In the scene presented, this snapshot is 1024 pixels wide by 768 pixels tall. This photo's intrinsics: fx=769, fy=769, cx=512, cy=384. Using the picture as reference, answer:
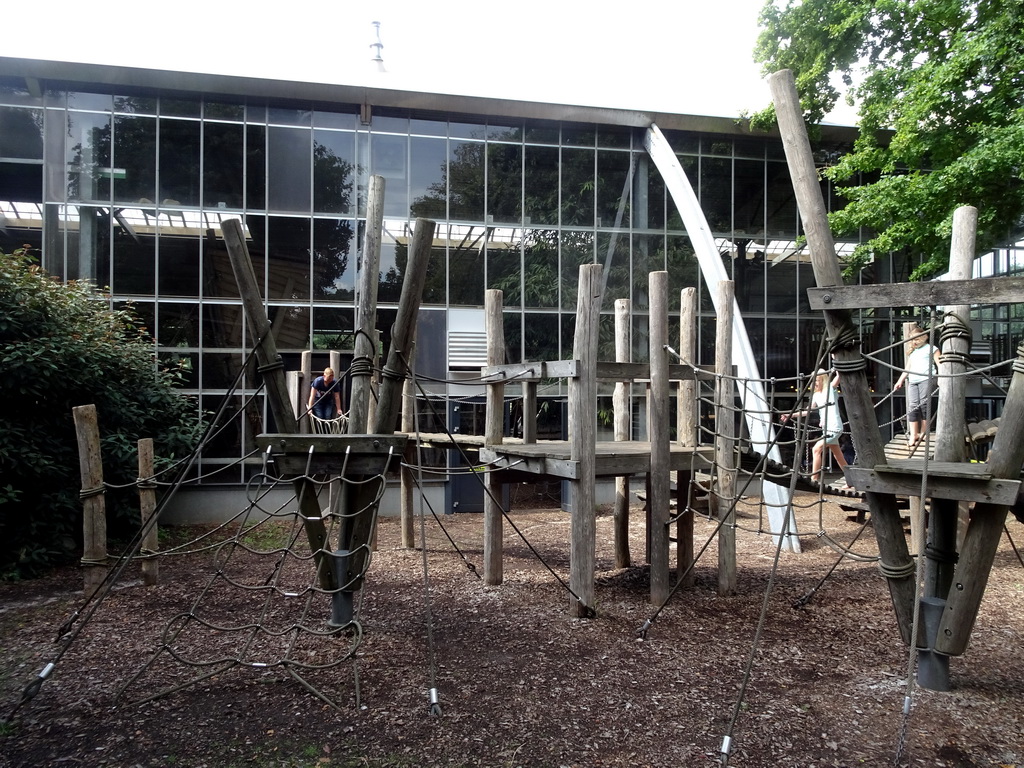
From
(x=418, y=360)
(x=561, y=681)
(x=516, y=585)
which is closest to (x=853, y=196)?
(x=418, y=360)

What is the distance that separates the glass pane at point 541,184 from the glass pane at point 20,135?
797cm

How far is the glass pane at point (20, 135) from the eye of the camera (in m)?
12.0

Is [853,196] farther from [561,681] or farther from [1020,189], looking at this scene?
[561,681]

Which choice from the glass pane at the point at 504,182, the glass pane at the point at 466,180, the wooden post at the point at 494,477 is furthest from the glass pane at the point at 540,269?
the wooden post at the point at 494,477

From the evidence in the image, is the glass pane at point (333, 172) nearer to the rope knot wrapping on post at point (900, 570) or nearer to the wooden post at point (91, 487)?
the wooden post at point (91, 487)

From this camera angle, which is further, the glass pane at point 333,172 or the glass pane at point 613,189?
the glass pane at point 613,189

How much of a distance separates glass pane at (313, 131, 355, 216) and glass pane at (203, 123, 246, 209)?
3.95 feet

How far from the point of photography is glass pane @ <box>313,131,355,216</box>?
43.1 feet

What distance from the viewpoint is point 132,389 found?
10508 millimetres

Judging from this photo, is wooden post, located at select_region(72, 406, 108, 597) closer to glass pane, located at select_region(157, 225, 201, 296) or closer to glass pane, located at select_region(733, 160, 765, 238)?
glass pane, located at select_region(157, 225, 201, 296)

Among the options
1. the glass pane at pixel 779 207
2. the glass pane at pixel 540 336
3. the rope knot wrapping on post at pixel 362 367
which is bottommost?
the rope knot wrapping on post at pixel 362 367

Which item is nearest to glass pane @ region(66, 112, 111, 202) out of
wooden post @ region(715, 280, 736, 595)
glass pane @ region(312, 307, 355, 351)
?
glass pane @ region(312, 307, 355, 351)

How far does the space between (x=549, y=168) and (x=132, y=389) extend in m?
8.03

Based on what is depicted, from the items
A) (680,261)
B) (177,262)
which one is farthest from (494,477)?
(680,261)
